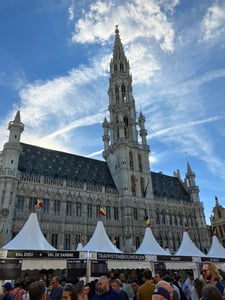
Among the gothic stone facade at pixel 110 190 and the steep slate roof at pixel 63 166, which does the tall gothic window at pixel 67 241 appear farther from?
the steep slate roof at pixel 63 166

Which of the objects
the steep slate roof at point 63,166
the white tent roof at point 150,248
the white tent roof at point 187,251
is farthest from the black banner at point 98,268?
the steep slate roof at point 63,166

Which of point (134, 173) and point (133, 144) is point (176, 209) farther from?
point (133, 144)

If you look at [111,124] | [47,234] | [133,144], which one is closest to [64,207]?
[47,234]

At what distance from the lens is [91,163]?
4672 cm

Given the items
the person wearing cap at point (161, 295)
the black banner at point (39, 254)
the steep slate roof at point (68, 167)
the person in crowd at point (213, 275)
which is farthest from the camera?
the steep slate roof at point (68, 167)

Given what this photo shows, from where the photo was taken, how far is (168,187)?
53281 mm

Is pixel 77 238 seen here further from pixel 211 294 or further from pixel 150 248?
pixel 211 294

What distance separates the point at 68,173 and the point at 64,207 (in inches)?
289

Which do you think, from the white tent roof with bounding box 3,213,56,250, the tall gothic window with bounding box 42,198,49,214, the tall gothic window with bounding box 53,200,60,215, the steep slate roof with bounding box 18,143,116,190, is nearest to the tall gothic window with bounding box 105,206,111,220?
the steep slate roof with bounding box 18,143,116,190

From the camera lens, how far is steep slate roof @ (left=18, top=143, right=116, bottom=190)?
37688mm

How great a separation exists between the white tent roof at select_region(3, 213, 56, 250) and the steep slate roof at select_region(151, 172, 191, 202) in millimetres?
32020

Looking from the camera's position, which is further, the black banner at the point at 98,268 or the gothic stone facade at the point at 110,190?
the gothic stone facade at the point at 110,190

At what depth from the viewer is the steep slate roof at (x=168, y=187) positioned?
164 ft

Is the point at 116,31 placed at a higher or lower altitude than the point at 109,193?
higher
